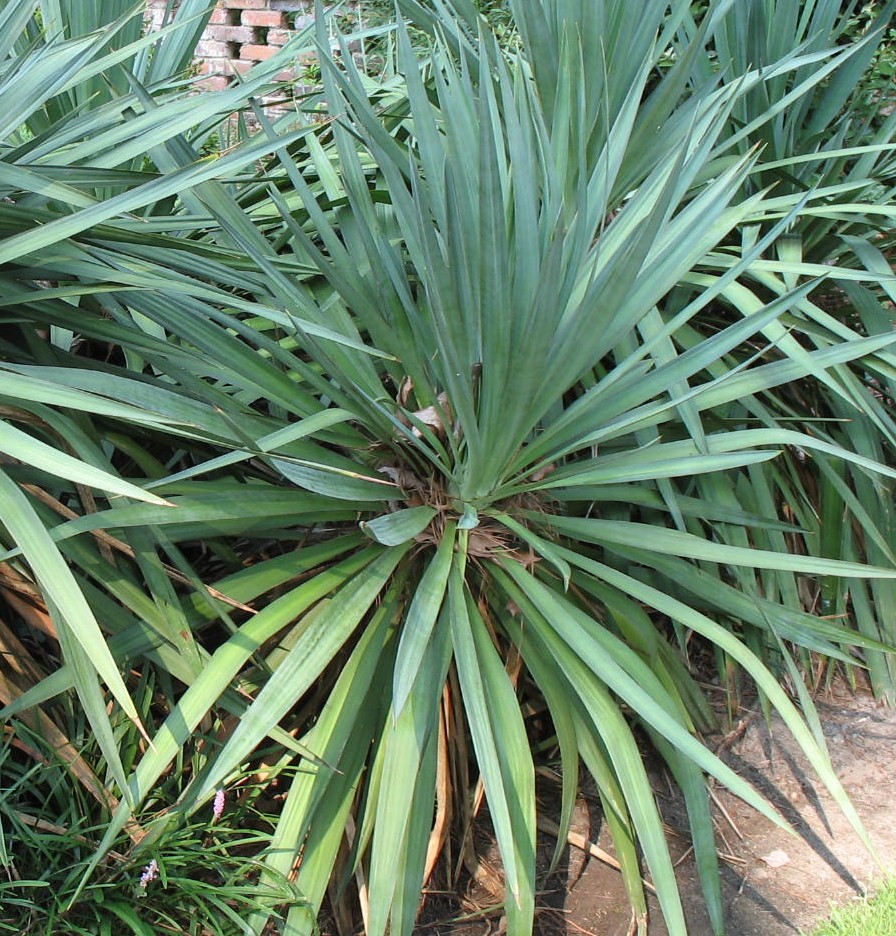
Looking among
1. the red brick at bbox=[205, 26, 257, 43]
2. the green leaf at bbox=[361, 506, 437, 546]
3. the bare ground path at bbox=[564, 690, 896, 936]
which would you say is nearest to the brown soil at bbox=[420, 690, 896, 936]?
the bare ground path at bbox=[564, 690, 896, 936]

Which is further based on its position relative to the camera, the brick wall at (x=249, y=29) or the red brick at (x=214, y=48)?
the red brick at (x=214, y=48)

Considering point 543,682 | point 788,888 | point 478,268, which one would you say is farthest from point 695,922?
point 478,268

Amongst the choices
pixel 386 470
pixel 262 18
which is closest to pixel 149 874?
pixel 386 470

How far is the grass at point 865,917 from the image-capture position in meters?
1.74

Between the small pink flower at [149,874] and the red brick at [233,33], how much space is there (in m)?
4.76

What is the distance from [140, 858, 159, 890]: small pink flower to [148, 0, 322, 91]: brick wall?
4.53 metres

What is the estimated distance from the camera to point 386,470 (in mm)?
1739

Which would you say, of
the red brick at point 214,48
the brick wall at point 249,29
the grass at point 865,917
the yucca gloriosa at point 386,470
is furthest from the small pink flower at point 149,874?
the red brick at point 214,48

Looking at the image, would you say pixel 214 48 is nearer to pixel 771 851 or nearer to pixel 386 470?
pixel 386 470

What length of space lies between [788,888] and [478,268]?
124 centimetres

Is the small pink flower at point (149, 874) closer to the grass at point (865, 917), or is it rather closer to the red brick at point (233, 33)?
the grass at point (865, 917)

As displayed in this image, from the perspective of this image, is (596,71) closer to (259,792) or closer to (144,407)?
→ (144,407)

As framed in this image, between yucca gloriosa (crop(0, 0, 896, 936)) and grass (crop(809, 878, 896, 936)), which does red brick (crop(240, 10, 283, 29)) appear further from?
grass (crop(809, 878, 896, 936))

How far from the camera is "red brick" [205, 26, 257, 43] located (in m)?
5.29
